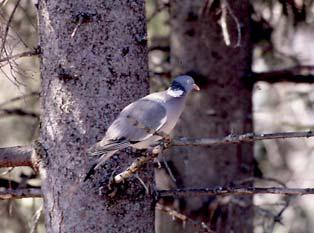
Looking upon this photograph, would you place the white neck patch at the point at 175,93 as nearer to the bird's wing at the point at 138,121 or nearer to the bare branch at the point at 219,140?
the bird's wing at the point at 138,121

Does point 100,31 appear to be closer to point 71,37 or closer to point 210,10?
point 71,37

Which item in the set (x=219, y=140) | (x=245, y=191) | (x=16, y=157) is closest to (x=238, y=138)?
(x=219, y=140)

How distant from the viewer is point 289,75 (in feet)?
18.9

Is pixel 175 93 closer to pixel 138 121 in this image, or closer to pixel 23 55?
pixel 138 121

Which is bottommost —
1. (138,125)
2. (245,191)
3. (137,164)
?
(245,191)

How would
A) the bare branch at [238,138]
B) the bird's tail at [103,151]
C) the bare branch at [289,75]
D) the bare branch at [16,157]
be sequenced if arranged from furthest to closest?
1. the bare branch at [289,75]
2. the bare branch at [16,157]
3. the bird's tail at [103,151]
4. the bare branch at [238,138]

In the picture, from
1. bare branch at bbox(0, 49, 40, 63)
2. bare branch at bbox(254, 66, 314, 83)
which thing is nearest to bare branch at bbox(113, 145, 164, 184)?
bare branch at bbox(0, 49, 40, 63)

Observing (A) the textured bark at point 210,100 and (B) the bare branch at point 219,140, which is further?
(A) the textured bark at point 210,100

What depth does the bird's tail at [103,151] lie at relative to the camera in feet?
11.5

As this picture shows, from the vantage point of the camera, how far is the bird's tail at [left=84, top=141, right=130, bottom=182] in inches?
138

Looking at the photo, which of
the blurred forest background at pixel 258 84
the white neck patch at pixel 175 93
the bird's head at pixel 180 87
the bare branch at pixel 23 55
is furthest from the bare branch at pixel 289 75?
the bare branch at pixel 23 55

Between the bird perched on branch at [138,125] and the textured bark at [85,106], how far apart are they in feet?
0.40

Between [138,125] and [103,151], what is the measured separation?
0.20 metres

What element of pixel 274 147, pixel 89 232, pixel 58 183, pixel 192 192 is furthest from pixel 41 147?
pixel 274 147
